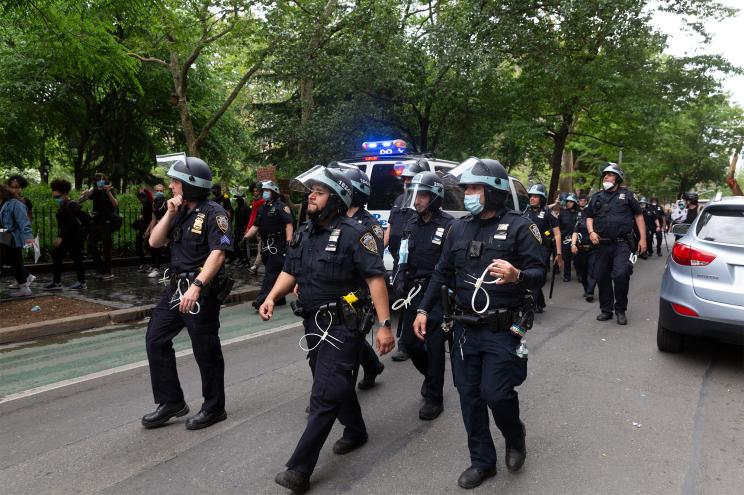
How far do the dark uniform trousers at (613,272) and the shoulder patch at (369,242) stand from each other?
16.4ft

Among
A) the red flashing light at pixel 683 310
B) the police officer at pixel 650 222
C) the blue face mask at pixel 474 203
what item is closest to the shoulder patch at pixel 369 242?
the blue face mask at pixel 474 203

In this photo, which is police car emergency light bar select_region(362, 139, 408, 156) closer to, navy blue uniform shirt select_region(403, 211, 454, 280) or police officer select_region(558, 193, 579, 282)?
navy blue uniform shirt select_region(403, 211, 454, 280)

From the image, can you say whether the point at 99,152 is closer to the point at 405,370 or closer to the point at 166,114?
the point at 166,114

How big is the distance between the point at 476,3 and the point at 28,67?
1322cm

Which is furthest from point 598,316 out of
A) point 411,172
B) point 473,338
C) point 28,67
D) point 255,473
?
point 28,67

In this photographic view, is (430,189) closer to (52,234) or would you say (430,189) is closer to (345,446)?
(345,446)

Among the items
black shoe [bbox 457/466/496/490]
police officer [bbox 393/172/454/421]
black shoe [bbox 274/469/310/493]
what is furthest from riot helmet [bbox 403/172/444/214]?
black shoe [bbox 274/469/310/493]

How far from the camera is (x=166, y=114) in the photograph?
20.9m

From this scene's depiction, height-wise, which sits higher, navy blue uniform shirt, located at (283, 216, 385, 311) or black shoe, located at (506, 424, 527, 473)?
navy blue uniform shirt, located at (283, 216, 385, 311)

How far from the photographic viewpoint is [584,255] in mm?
10414

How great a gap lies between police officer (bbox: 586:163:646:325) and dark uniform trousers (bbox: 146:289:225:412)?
212 inches

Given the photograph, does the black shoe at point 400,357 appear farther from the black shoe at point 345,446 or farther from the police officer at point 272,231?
the police officer at point 272,231

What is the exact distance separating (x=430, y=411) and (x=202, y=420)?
5.46ft

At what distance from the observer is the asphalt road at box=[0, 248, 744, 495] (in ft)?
10.7
